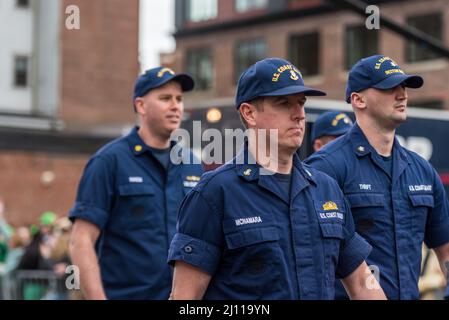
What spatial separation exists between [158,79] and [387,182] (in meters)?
2.17

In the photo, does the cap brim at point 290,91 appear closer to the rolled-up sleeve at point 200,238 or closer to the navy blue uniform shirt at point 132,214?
the rolled-up sleeve at point 200,238

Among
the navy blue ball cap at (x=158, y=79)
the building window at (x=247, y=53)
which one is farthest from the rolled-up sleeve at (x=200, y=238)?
the building window at (x=247, y=53)

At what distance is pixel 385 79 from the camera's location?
584 cm

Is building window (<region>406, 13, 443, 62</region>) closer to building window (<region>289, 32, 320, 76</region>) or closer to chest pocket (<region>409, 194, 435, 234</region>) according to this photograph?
building window (<region>289, 32, 320, 76</region>)

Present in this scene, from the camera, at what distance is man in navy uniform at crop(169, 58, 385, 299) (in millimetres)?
4246

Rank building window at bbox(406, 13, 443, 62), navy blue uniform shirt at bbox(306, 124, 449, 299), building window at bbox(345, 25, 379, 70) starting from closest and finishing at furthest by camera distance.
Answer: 1. navy blue uniform shirt at bbox(306, 124, 449, 299)
2. building window at bbox(406, 13, 443, 62)
3. building window at bbox(345, 25, 379, 70)

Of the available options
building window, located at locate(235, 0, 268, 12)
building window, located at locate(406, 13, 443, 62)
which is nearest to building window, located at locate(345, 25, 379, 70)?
building window, located at locate(406, 13, 443, 62)

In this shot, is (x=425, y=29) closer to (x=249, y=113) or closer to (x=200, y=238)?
(x=249, y=113)

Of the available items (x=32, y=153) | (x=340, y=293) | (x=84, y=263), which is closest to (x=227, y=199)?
(x=340, y=293)

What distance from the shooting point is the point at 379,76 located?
5.87 metres

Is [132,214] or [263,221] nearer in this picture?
[263,221]

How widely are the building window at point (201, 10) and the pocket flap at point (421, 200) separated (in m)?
48.8

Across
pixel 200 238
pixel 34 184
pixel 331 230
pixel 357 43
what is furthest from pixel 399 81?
pixel 357 43

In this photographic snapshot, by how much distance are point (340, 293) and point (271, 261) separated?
1.39m
